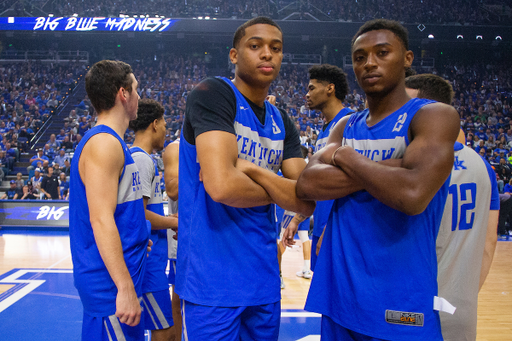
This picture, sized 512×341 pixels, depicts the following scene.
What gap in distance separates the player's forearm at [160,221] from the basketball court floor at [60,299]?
5.65ft

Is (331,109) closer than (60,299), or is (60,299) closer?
(331,109)

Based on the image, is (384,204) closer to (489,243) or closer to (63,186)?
(489,243)

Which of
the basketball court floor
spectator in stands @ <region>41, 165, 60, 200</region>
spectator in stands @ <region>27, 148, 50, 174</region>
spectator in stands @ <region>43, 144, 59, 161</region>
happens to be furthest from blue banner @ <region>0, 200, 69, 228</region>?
spectator in stands @ <region>43, 144, 59, 161</region>

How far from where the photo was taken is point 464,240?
5.84 feet

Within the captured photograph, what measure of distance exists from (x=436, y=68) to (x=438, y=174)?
24953 mm

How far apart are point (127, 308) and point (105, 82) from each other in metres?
1.15

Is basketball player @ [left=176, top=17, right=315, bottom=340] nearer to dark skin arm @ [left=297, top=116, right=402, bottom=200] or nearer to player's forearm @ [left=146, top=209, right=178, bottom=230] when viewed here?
dark skin arm @ [left=297, top=116, right=402, bottom=200]

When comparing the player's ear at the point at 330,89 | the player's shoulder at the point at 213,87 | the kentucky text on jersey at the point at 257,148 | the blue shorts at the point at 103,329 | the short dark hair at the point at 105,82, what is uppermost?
the player's ear at the point at 330,89

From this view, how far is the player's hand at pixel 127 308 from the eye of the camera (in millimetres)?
1676

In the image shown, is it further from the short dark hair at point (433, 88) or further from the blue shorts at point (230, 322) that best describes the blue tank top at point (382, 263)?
the short dark hair at point (433, 88)

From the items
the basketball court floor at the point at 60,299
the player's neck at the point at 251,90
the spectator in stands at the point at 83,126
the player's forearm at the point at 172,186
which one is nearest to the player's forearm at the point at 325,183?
the player's neck at the point at 251,90

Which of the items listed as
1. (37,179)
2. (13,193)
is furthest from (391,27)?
(13,193)

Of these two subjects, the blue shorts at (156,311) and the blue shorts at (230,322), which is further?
the blue shorts at (156,311)

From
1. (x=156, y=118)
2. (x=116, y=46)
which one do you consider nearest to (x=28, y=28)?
(x=116, y=46)
